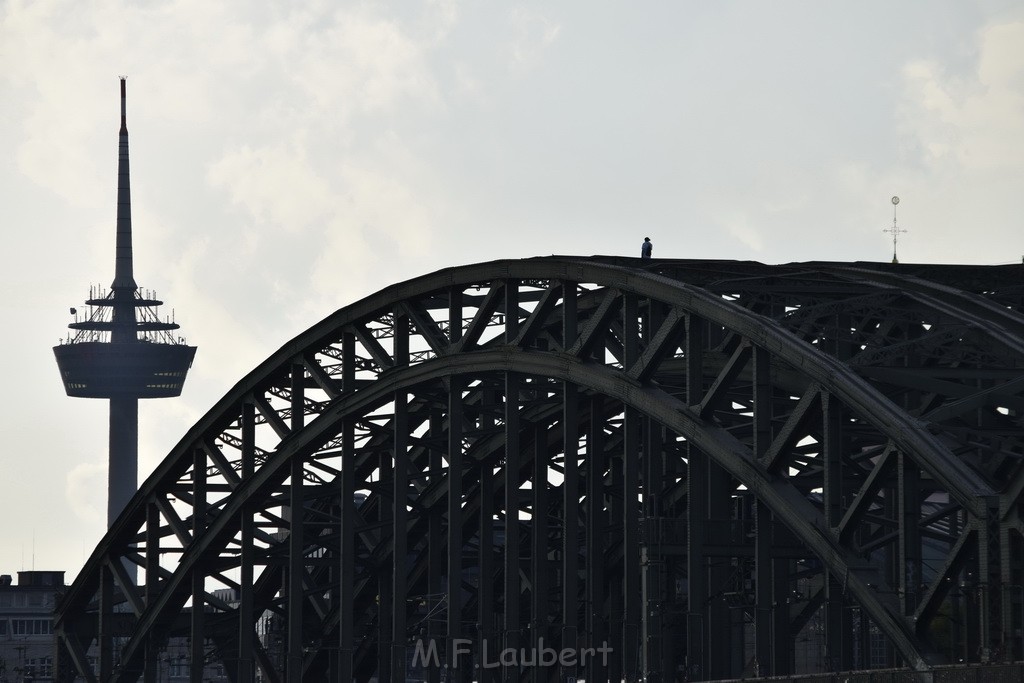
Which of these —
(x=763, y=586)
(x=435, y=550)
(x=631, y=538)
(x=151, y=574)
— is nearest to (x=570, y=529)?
(x=631, y=538)

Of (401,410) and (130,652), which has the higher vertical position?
(401,410)

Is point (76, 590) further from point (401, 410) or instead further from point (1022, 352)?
point (1022, 352)

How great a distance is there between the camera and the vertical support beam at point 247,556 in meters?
71.1

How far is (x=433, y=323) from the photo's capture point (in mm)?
62562

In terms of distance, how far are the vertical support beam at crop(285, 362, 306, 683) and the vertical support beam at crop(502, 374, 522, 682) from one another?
11586mm

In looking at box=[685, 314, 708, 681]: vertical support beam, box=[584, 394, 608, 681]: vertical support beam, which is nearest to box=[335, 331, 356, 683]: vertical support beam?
box=[584, 394, 608, 681]: vertical support beam

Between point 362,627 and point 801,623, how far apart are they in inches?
699

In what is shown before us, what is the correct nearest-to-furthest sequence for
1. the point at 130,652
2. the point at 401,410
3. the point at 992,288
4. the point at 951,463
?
the point at 951,463 < the point at 992,288 < the point at 401,410 < the point at 130,652

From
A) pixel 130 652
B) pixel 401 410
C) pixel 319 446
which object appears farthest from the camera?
pixel 130 652

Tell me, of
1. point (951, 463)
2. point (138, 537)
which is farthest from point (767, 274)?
point (138, 537)

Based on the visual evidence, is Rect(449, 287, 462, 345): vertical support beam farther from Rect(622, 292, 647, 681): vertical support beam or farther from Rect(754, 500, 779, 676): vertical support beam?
Rect(754, 500, 779, 676): vertical support beam

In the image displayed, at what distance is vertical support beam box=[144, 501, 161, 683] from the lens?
7788 centimetres

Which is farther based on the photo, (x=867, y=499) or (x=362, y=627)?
(x=362, y=627)

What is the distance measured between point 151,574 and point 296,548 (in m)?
11.8
